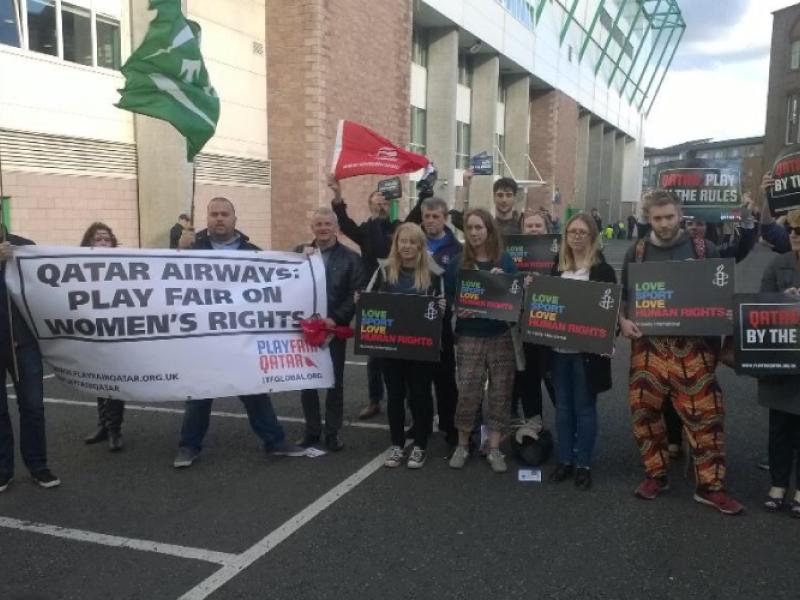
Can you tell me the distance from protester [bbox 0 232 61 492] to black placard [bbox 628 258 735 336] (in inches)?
157

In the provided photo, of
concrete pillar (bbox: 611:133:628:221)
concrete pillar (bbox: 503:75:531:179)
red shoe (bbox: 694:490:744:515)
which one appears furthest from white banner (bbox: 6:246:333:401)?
concrete pillar (bbox: 611:133:628:221)

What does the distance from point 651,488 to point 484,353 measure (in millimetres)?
1393

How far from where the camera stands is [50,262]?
181 inches

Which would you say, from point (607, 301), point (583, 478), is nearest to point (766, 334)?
point (607, 301)

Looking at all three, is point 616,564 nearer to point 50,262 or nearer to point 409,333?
point 409,333

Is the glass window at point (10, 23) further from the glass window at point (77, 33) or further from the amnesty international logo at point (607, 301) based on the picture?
the amnesty international logo at point (607, 301)

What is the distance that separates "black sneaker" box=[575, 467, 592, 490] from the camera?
4520 millimetres

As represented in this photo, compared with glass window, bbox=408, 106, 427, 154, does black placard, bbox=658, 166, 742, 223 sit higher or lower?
lower

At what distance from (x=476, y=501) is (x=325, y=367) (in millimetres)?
1502

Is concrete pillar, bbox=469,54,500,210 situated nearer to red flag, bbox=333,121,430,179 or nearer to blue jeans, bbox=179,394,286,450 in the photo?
red flag, bbox=333,121,430,179

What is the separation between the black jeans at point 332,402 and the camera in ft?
17.2

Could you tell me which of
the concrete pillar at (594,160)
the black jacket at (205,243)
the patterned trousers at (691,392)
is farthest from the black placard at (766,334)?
the concrete pillar at (594,160)

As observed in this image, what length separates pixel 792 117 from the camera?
5362 cm

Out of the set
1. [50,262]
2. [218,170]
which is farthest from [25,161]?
[50,262]
